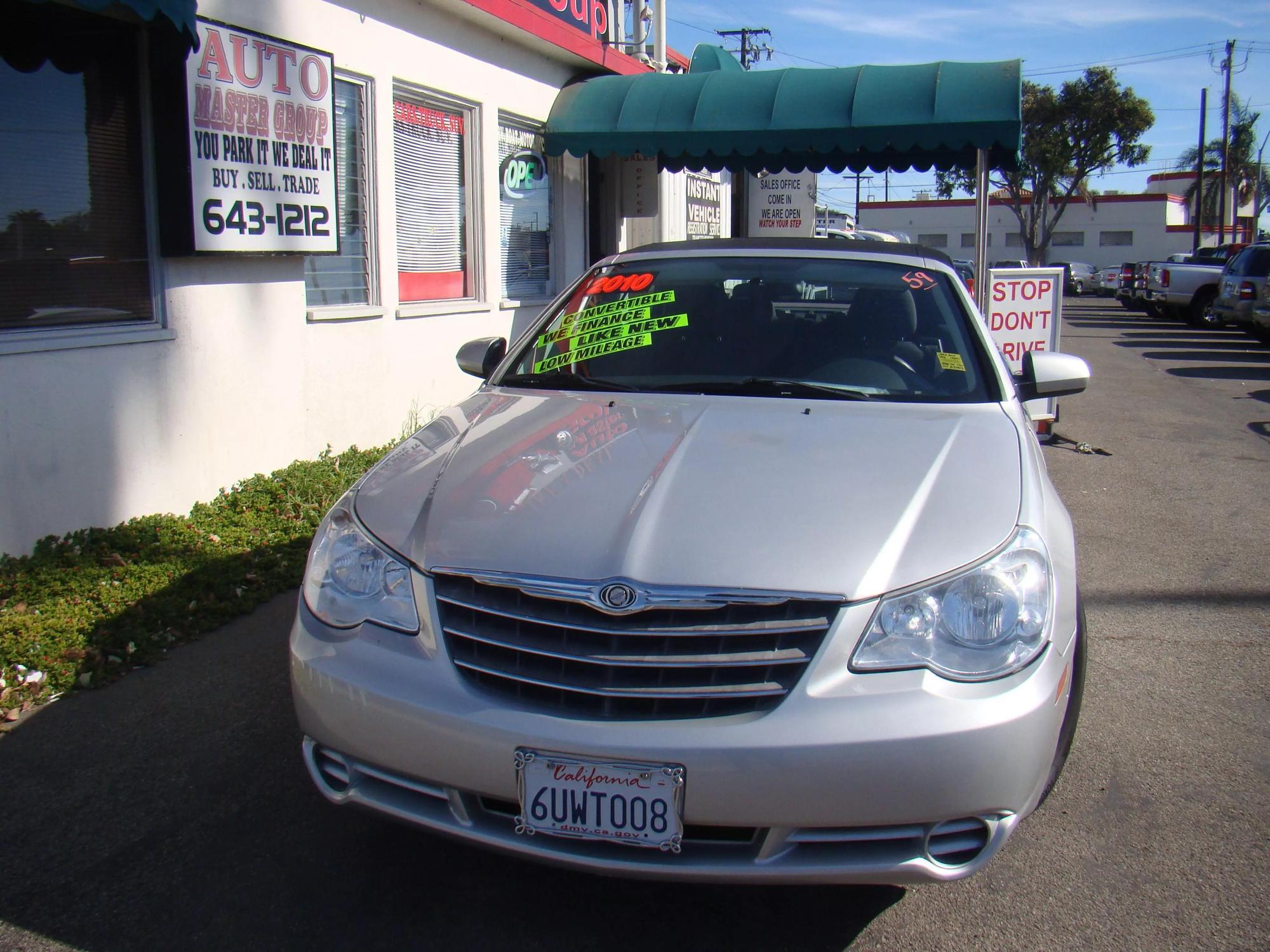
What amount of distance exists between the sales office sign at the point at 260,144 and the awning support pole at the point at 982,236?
5325 mm

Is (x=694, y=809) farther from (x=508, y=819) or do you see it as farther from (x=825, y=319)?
(x=825, y=319)

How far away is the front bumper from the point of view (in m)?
2.36

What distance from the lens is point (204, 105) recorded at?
5969mm

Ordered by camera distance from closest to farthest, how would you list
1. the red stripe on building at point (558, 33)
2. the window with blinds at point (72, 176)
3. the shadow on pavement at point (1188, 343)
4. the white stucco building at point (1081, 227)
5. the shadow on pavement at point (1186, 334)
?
the window with blinds at point (72, 176) < the red stripe on building at point (558, 33) < the shadow on pavement at point (1188, 343) < the shadow on pavement at point (1186, 334) < the white stucco building at point (1081, 227)

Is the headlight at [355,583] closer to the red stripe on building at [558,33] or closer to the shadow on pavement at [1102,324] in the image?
the red stripe on building at [558,33]

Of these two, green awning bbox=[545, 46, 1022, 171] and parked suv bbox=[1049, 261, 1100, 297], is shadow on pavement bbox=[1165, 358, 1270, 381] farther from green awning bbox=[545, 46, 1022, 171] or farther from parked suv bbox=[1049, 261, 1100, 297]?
parked suv bbox=[1049, 261, 1100, 297]

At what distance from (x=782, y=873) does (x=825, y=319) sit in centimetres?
223

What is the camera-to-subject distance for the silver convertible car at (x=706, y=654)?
239cm

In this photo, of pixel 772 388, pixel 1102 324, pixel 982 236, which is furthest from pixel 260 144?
pixel 1102 324

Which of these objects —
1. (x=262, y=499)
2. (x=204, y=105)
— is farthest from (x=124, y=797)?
(x=204, y=105)

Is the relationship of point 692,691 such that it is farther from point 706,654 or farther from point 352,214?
point 352,214

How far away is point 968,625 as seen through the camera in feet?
→ 8.38

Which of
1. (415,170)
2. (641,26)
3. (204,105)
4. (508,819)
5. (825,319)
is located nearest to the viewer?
(508,819)

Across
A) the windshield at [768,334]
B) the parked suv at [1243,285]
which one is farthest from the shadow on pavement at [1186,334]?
the windshield at [768,334]
